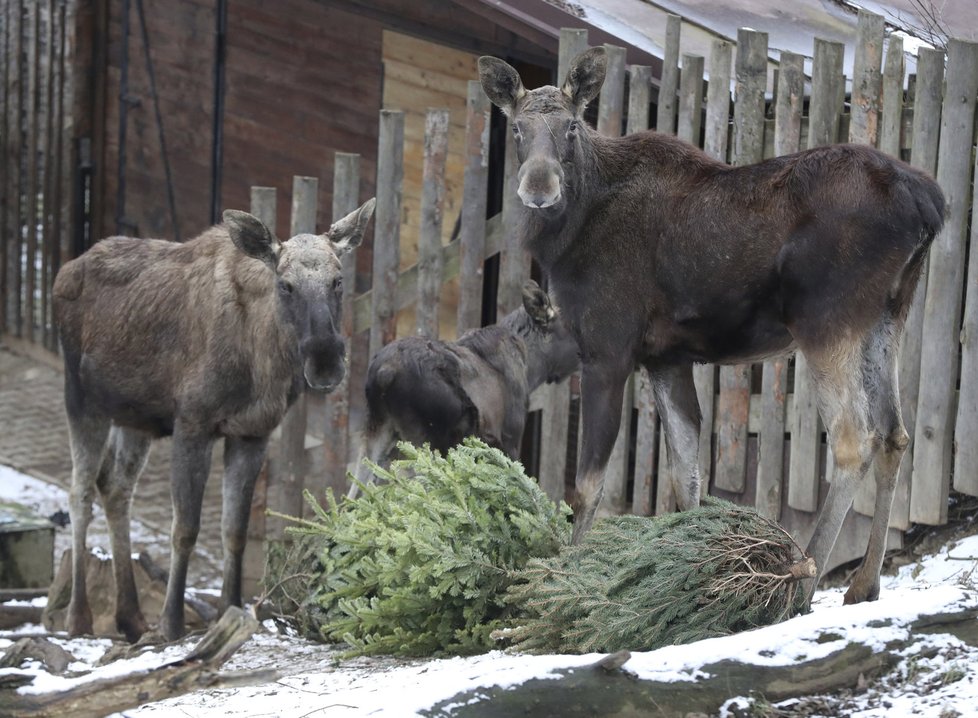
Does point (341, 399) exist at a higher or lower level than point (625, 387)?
lower

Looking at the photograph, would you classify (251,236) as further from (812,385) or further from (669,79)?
(812,385)

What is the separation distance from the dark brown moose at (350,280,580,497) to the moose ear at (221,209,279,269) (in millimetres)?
804

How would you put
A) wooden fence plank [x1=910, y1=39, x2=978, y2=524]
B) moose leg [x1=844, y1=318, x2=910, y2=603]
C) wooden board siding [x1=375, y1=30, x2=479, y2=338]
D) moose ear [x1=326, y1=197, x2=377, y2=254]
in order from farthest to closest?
wooden board siding [x1=375, y1=30, x2=479, y2=338]
moose ear [x1=326, y1=197, x2=377, y2=254]
wooden fence plank [x1=910, y1=39, x2=978, y2=524]
moose leg [x1=844, y1=318, x2=910, y2=603]

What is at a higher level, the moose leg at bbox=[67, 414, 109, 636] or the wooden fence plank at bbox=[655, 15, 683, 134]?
the wooden fence plank at bbox=[655, 15, 683, 134]

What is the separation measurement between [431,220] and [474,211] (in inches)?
11.3

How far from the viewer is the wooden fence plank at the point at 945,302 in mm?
7059

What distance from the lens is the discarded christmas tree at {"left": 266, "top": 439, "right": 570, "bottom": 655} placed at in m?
6.16

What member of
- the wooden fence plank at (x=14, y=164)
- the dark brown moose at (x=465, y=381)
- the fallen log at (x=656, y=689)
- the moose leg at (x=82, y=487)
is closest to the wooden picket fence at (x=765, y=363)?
the dark brown moose at (x=465, y=381)

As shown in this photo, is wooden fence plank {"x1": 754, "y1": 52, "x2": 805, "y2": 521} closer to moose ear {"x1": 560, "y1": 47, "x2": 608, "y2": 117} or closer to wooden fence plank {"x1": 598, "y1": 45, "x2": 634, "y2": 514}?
wooden fence plank {"x1": 598, "y1": 45, "x2": 634, "y2": 514}

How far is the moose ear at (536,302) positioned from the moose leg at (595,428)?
6.13ft

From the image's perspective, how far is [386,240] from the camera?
8977 mm

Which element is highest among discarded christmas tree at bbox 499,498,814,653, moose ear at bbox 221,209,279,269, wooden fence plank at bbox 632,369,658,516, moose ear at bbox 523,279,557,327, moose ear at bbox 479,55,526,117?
A: moose ear at bbox 479,55,526,117

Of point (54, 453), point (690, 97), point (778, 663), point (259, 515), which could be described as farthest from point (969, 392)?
point (54, 453)

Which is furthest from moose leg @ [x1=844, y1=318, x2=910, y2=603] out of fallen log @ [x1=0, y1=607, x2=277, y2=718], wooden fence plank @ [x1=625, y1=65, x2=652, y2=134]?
wooden fence plank @ [x1=625, y1=65, x2=652, y2=134]
